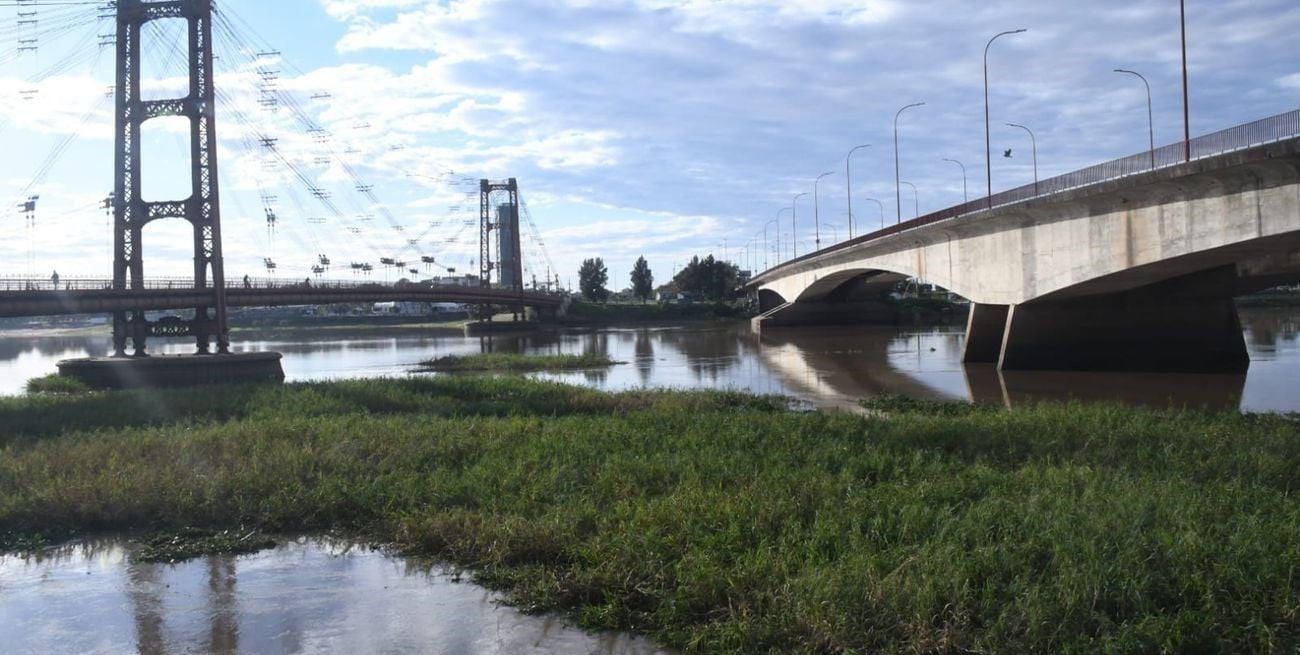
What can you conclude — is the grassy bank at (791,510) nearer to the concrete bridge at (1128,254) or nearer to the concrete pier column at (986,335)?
the concrete bridge at (1128,254)

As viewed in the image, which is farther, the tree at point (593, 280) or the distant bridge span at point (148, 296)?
the tree at point (593, 280)

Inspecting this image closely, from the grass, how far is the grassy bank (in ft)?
76.9

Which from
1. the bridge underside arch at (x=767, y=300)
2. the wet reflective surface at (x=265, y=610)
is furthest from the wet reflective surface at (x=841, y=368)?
the bridge underside arch at (x=767, y=300)

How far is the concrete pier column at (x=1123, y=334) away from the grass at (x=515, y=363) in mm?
18043

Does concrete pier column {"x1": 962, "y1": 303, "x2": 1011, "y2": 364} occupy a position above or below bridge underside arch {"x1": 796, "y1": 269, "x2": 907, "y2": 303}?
below

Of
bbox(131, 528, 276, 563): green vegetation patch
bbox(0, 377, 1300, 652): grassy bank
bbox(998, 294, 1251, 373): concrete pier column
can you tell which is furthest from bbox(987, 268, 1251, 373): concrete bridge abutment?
bbox(131, 528, 276, 563): green vegetation patch

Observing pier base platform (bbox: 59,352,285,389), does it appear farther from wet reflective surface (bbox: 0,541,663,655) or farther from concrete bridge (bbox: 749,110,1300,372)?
wet reflective surface (bbox: 0,541,663,655)

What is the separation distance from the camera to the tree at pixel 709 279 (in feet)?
452

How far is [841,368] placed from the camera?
40.5m

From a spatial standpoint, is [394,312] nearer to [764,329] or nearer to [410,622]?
[764,329]

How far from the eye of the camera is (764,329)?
259 ft

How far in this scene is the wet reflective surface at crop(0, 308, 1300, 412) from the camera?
91.9 feet

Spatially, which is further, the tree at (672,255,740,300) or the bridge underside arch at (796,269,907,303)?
the tree at (672,255,740,300)

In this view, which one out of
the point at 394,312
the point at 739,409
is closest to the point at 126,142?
the point at 739,409
